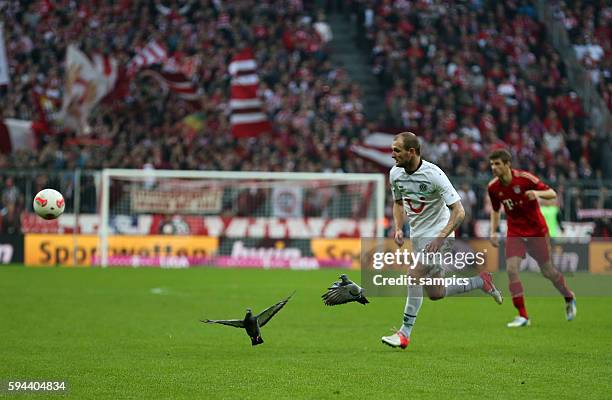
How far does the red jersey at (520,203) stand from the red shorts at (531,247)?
6 cm

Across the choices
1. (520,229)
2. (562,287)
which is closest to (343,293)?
(520,229)

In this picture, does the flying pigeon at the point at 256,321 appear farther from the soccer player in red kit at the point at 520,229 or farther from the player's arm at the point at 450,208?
the soccer player in red kit at the point at 520,229

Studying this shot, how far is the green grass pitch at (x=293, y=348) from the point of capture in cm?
868

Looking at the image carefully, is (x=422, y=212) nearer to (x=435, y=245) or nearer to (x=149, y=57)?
(x=435, y=245)

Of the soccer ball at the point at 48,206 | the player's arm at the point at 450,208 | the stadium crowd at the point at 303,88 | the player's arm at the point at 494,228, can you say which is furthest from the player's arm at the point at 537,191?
the stadium crowd at the point at 303,88

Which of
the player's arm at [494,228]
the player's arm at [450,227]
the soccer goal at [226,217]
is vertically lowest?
the soccer goal at [226,217]

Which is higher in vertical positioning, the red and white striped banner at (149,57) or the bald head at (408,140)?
the bald head at (408,140)

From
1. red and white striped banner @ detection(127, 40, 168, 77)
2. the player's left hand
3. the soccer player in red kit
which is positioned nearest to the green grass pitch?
the soccer player in red kit

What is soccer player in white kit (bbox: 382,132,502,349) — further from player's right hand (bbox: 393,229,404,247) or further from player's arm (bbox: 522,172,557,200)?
player's arm (bbox: 522,172,557,200)

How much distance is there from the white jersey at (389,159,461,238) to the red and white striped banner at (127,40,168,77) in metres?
21.6

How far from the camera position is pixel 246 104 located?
30.2 m

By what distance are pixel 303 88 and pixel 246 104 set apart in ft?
9.93

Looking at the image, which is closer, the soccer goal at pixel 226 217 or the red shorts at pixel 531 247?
the red shorts at pixel 531 247

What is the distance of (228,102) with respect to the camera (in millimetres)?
32500
